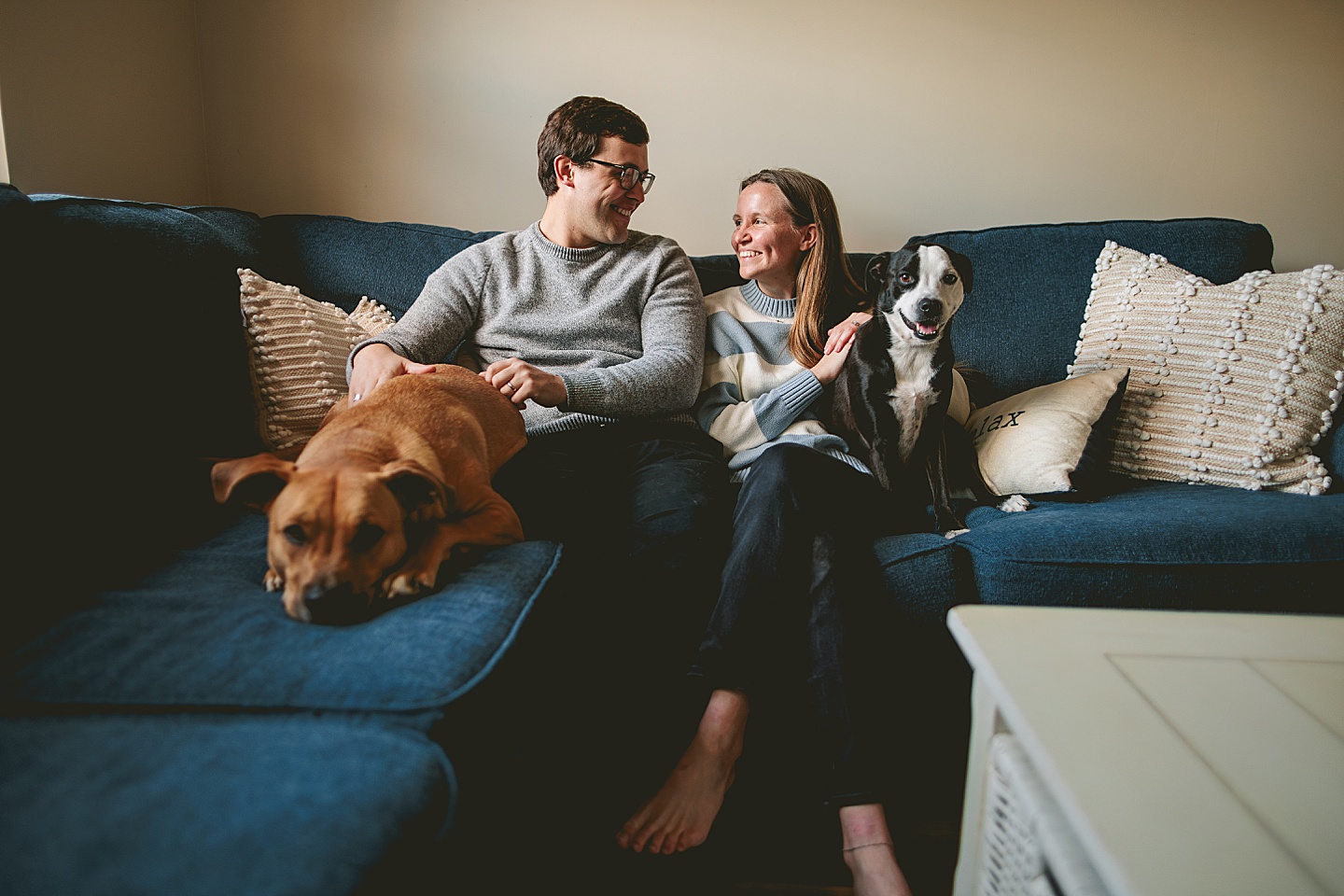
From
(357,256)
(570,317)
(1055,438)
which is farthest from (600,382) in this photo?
(1055,438)

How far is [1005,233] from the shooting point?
Answer: 217 centimetres

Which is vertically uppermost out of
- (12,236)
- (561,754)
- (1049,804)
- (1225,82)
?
(1225,82)

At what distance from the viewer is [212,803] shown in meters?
0.67

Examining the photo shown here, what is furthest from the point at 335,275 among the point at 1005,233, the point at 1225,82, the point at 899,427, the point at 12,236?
the point at 1225,82

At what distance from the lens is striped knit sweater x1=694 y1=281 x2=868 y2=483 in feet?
5.75

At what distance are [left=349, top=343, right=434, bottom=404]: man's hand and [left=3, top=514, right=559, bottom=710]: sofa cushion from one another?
574mm

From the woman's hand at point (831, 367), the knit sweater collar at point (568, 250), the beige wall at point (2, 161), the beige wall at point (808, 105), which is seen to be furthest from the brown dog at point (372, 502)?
the beige wall at point (808, 105)

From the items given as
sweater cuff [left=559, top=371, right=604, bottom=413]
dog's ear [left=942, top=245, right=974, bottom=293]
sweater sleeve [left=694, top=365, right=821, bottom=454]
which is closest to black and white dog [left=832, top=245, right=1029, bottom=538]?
dog's ear [left=942, top=245, right=974, bottom=293]

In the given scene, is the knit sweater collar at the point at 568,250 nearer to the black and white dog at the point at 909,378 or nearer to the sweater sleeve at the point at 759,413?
the sweater sleeve at the point at 759,413

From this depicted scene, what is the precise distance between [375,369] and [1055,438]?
4.87ft

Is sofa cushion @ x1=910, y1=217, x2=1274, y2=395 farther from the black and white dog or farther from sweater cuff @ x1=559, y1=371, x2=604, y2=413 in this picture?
sweater cuff @ x1=559, y1=371, x2=604, y2=413

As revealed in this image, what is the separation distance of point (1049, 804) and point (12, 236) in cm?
171

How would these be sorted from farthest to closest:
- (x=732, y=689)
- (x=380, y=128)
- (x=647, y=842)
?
(x=380, y=128) < (x=732, y=689) < (x=647, y=842)

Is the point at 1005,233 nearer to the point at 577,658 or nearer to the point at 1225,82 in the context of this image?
the point at 1225,82
